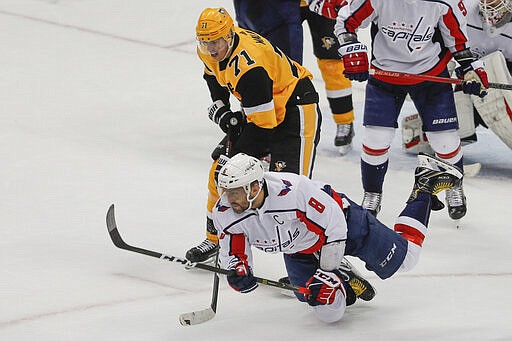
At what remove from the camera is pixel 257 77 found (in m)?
4.33

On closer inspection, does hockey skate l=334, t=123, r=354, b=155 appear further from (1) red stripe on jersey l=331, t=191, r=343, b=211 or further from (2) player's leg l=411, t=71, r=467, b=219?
(1) red stripe on jersey l=331, t=191, r=343, b=211

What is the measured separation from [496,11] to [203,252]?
6.65ft

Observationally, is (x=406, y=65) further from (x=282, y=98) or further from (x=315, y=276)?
(x=315, y=276)

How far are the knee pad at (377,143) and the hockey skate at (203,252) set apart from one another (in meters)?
0.96

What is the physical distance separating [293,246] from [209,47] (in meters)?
0.90

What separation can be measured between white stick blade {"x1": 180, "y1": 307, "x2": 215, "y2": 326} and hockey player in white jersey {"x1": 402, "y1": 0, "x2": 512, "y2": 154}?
227 centimetres

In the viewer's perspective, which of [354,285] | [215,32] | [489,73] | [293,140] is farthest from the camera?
[489,73]

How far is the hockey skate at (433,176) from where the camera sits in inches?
176

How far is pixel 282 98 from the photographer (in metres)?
4.51

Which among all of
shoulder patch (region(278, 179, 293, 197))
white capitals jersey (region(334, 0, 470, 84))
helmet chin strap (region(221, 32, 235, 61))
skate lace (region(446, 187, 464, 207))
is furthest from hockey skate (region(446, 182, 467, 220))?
shoulder patch (region(278, 179, 293, 197))

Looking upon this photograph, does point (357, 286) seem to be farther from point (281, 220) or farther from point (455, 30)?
point (455, 30)

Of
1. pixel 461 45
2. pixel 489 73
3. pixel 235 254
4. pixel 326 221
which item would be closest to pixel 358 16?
pixel 461 45

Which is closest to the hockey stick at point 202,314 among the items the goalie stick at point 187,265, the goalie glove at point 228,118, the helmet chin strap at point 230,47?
the goalie stick at point 187,265

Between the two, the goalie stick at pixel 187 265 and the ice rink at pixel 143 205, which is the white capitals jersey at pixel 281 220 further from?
the ice rink at pixel 143 205
